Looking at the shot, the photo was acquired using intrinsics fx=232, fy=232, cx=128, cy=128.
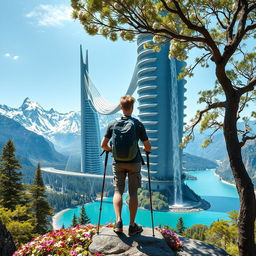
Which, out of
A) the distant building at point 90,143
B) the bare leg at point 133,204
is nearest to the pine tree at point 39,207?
the bare leg at point 133,204

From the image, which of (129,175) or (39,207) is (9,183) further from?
(129,175)

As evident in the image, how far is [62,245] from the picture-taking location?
4.80m

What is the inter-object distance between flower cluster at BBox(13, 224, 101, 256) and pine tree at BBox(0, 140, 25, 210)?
1594 centimetres

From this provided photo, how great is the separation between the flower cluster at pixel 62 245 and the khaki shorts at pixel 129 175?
51.7 inches

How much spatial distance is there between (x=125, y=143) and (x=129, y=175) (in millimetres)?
746

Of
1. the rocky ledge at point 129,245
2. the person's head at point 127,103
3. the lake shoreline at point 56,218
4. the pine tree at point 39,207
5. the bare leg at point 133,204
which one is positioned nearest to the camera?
the rocky ledge at point 129,245

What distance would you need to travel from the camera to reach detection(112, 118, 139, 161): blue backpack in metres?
4.55

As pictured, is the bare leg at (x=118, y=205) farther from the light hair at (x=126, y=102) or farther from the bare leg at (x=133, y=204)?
the light hair at (x=126, y=102)

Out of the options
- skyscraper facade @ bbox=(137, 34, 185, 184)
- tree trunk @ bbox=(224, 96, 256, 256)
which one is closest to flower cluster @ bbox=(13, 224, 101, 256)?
tree trunk @ bbox=(224, 96, 256, 256)

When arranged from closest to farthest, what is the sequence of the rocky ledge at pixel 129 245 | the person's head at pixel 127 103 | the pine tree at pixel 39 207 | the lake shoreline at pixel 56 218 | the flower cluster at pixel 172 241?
the rocky ledge at pixel 129 245 < the person's head at pixel 127 103 < the flower cluster at pixel 172 241 < the pine tree at pixel 39 207 < the lake shoreline at pixel 56 218

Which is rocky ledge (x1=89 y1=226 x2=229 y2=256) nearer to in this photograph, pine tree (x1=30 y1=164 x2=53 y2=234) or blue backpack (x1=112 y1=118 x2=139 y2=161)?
blue backpack (x1=112 y1=118 x2=139 y2=161)

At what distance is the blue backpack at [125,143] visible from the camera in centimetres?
455

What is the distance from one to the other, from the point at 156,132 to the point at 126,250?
74.5 metres

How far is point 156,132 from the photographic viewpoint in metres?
78.2
